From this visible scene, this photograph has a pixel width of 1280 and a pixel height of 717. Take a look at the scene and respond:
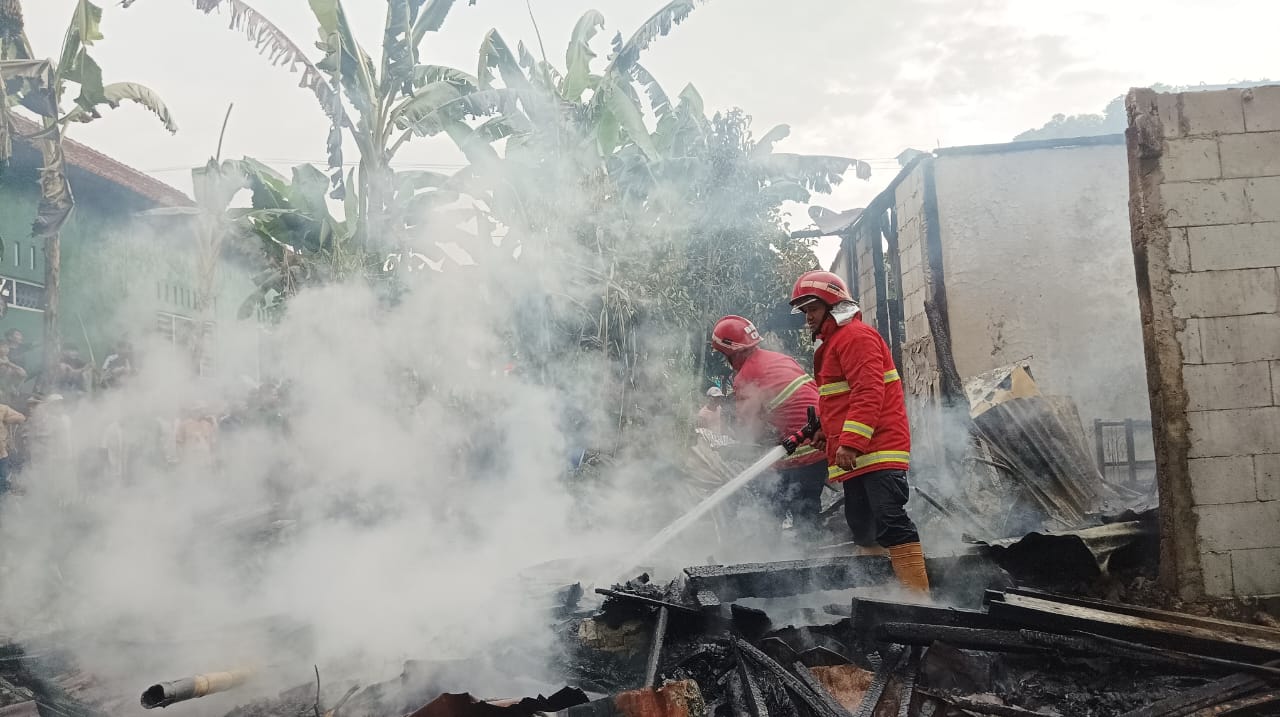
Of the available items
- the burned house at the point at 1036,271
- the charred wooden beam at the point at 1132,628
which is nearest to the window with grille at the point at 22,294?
the burned house at the point at 1036,271

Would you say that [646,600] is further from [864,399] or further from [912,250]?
[912,250]

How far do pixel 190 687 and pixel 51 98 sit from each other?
7.42m

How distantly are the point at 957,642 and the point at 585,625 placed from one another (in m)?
1.71

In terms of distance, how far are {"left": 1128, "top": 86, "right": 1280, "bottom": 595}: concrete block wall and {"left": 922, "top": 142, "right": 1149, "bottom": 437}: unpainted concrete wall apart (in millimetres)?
4991

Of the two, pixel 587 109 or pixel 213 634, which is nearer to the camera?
pixel 213 634

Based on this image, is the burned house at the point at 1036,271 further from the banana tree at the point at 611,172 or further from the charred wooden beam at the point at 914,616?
the charred wooden beam at the point at 914,616

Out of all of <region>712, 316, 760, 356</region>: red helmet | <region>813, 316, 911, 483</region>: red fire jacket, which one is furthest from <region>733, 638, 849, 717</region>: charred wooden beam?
<region>712, 316, 760, 356</region>: red helmet

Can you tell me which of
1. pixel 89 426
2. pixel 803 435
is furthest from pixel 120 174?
pixel 803 435

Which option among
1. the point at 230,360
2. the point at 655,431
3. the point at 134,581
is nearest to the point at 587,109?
the point at 655,431

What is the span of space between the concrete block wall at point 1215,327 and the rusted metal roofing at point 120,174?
1386 centimetres

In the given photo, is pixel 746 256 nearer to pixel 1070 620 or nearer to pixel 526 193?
pixel 526 193

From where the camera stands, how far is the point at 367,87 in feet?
27.7

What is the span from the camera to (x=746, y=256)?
10859 millimetres

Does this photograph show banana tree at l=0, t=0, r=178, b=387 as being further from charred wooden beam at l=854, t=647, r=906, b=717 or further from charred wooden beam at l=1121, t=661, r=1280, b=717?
charred wooden beam at l=1121, t=661, r=1280, b=717
